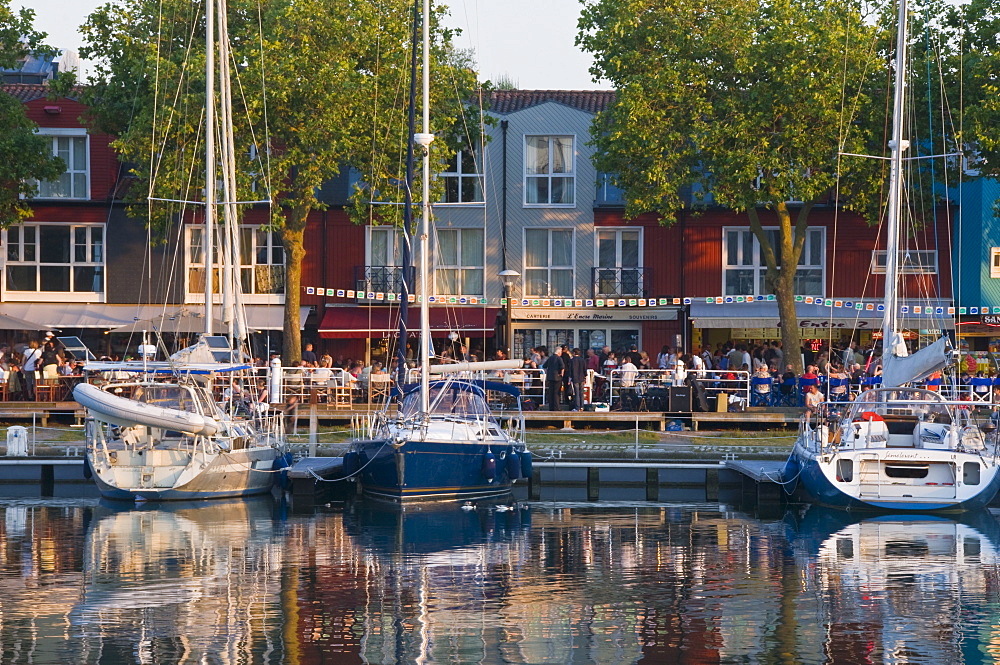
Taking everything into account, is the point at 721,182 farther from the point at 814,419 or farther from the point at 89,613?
the point at 89,613

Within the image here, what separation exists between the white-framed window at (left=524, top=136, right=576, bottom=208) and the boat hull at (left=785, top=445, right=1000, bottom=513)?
2037cm

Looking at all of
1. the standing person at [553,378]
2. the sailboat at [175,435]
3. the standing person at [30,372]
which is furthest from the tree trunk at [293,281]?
the sailboat at [175,435]

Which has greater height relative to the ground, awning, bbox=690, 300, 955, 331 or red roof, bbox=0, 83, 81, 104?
red roof, bbox=0, 83, 81, 104

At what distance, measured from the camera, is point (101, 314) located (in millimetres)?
42812

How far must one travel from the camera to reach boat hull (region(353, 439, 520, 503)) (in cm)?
2589

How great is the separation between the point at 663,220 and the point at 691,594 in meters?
20.8

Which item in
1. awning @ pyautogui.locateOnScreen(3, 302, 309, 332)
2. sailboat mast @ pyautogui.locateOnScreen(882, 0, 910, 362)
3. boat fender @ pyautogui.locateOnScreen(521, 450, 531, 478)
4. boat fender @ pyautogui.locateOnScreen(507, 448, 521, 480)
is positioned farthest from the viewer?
awning @ pyautogui.locateOnScreen(3, 302, 309, 332)

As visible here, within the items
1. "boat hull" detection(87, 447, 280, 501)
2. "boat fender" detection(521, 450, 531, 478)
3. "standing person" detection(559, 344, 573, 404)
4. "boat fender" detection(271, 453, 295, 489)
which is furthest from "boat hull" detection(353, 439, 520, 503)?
"standing person" detection(559, 344, 573, 404)

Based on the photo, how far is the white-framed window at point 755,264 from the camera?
44.1m

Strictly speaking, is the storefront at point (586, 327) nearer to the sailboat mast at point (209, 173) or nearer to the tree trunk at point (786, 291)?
the tree trunk at point (786, 291)

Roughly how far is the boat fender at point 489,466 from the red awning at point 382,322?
15499 mm

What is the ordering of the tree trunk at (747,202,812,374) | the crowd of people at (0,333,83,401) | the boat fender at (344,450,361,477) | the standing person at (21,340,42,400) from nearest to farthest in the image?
the boat fender at (344,450,361,477) → the crowd of people at (0,333,83,401) → the standing person at (21,340,42,400) → the tree trunk at (747,202,812,374)

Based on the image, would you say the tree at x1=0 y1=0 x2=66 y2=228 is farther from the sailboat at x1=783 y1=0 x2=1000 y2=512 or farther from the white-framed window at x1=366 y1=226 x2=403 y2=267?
the sailboat at x1=783 y1=0 x2=1000 y2=512

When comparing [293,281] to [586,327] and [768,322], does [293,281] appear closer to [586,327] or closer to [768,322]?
[586,327]
